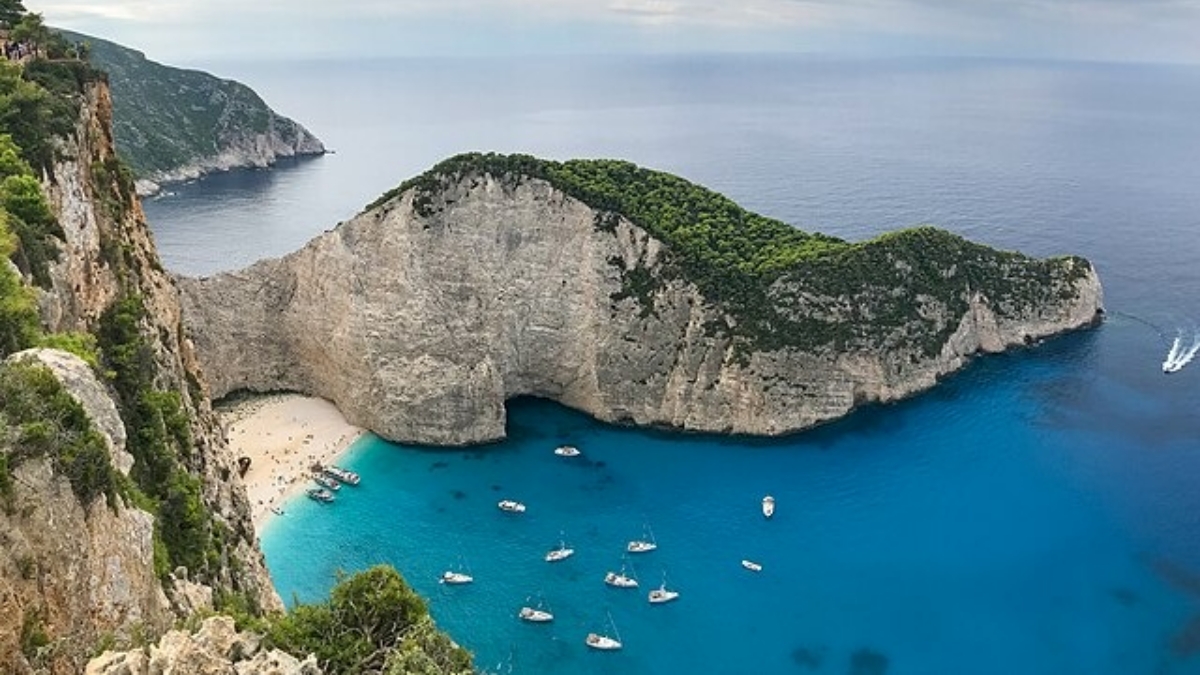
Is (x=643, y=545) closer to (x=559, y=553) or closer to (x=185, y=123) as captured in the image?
(x=559, y=553)

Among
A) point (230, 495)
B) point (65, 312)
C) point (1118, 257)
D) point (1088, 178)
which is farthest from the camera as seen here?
point (1088, 178)

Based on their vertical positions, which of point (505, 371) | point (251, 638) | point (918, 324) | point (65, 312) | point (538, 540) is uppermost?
point (65, 312)

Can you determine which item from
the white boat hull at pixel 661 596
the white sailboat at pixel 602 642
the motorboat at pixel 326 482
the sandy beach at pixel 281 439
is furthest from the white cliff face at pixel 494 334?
the white sailboat at pixel 602 642

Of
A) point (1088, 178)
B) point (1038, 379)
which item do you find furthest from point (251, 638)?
point (1088, 178)

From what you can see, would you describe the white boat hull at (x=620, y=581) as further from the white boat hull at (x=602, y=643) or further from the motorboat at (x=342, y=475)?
the motorboat at (x=342, y=475)

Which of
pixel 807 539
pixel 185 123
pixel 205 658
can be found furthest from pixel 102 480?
pixel 185 123

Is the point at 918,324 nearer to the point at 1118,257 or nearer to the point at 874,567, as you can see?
the point at 874,567
